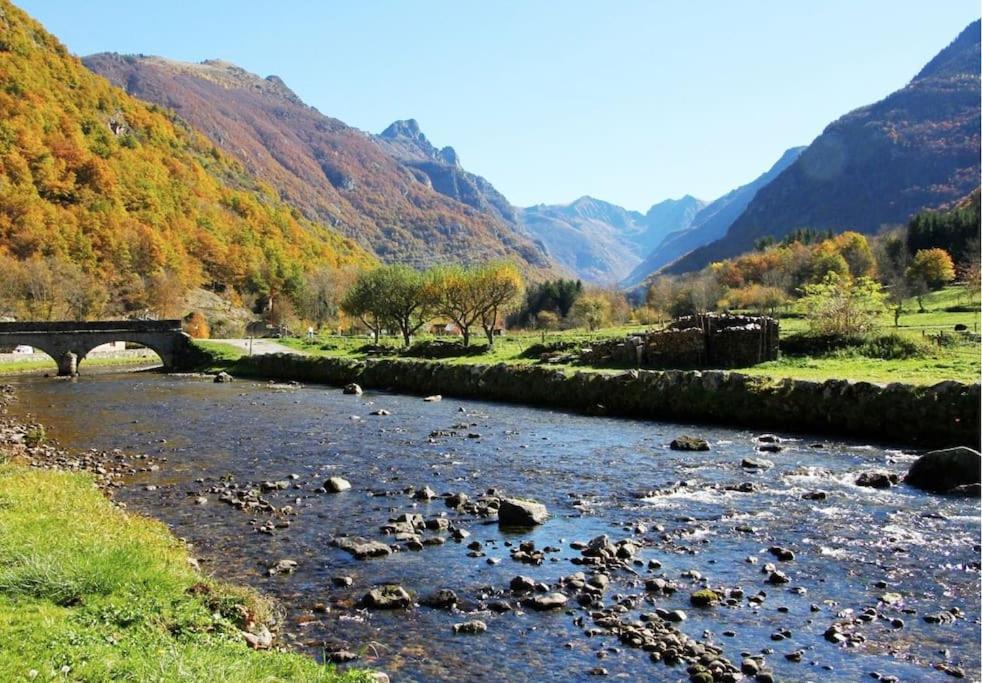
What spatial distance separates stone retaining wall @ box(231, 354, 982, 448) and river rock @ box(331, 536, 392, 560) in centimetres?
2234

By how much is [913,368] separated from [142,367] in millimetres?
84821

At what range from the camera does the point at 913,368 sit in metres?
35.8

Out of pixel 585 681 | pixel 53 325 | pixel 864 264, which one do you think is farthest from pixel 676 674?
pixel 864 264

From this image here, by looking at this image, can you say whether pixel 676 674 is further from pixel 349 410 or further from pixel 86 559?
pixel 349 410

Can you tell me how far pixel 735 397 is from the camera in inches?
1390

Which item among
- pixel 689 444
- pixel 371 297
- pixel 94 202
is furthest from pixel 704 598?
pixel 94 202

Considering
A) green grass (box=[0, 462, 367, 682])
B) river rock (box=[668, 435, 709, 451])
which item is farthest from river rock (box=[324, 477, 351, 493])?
river rock (box=[668, 435, 709, 451])

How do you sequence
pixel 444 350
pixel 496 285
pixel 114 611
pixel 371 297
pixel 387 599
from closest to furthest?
pixel 114 611
pixel 387 599
pixel 444 350
pixel 496 285
pixel 371 297

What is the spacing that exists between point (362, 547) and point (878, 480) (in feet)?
50.9

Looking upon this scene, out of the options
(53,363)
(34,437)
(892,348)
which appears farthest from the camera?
(53,363)

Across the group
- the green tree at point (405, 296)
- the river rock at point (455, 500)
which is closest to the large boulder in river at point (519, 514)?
the river rock at point (455, 500)

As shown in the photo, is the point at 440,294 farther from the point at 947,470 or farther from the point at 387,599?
the point at 387,599

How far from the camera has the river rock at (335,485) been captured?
21891mm

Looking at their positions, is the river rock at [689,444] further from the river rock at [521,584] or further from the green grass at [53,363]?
the green grass at [53,363]
